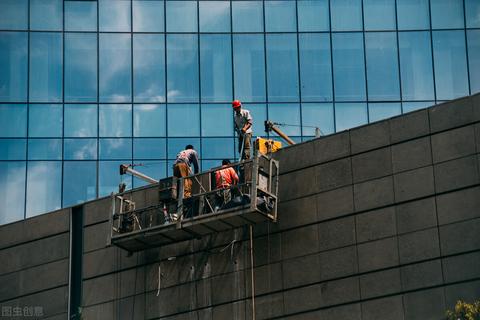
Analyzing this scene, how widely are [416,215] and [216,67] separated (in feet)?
102

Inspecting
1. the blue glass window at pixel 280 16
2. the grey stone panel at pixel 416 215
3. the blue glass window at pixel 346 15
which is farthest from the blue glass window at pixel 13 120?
the grey stone panel at pixel 416 215

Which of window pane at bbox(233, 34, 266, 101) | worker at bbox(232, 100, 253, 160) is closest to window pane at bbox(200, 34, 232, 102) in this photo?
window pane at bbox(233, 34, 266, 101)

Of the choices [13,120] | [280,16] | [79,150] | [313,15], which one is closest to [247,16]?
[280,16]

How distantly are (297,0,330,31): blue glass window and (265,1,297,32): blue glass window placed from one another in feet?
1.04

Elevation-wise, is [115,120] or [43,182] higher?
[115,120]

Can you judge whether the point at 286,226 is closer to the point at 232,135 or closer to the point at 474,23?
the point at 232,135

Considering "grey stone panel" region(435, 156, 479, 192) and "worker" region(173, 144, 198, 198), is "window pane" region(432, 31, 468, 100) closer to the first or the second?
"worker" region(173, 144, 198, 198)

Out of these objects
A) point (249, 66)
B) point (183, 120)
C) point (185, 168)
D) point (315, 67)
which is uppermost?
point (249, 66)

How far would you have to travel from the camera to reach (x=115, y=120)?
59312 mm

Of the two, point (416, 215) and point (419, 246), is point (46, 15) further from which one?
point (419, 246)

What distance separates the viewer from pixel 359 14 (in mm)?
60156

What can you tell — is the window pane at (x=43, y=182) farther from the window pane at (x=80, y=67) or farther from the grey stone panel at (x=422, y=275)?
the grey stone panel at (x=422, y=275)

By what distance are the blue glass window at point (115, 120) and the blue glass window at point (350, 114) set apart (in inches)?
365

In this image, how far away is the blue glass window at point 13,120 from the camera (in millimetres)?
58812
